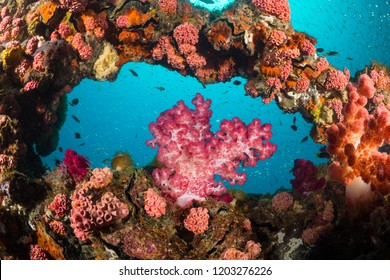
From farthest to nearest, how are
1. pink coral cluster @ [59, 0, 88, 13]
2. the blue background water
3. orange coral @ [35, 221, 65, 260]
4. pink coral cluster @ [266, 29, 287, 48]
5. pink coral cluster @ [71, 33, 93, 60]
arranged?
the blue background water
pink coral cluster @ [71, 33, 93, 60]
pink coral cluster @ [59, 0, 88, 13]
pink coral cluster @ [266, 29, 287, 48]
orange coral @ [35, 221, 65, 260]

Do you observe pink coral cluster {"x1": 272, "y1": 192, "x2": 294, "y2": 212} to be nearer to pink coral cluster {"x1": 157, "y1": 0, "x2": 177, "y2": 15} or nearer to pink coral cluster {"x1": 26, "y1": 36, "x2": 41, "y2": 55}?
pink coral cluster {"x1": 157, "y1": 0, "x2": 177, "y2": 15}

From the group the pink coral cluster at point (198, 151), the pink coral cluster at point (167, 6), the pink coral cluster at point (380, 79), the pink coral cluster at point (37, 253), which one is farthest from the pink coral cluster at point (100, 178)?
the pink coral cluster at point (380, 79)

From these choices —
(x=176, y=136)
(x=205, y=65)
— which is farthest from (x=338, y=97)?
(x=176, y=136)

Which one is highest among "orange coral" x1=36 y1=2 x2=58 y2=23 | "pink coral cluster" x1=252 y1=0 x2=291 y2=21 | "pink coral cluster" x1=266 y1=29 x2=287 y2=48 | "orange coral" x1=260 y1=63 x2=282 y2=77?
"pink coral cluster" x1=252 y1=0 x2=291 y2=21

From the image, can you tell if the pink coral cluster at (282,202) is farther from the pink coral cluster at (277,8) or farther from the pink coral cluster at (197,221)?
the pink coral cluster at (277,8)

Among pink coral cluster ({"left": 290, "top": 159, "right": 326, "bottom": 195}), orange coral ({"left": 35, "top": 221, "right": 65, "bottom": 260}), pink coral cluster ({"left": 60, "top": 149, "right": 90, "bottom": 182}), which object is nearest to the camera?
orange coral ({"left": 35, "top": 221, "right": 65, "bottom": 260})

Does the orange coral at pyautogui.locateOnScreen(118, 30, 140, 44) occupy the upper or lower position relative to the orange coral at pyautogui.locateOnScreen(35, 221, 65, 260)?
upper

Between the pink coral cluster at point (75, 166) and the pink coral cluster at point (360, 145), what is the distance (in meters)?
3.80

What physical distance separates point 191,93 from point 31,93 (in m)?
66.8

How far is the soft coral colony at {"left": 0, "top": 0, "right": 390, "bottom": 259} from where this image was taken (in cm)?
402

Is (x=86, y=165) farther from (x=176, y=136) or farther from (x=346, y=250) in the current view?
(x=346, y=250)

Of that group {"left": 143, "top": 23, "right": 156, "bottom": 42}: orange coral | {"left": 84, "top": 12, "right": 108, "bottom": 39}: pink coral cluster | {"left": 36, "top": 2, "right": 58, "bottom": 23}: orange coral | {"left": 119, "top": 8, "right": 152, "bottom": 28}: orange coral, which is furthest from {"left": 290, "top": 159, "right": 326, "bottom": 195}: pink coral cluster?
{"left": 36, "top": 2, "right": 58, "bottom": 23}: orange coral

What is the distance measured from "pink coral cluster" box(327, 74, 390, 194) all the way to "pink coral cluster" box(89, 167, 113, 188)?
317 cm

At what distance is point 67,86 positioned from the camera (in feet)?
26.4
